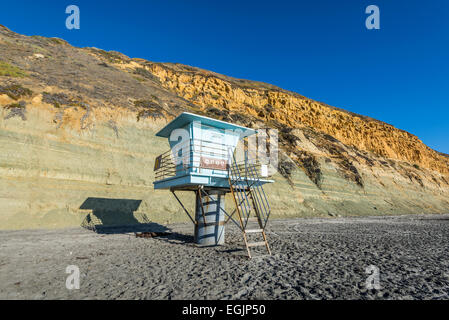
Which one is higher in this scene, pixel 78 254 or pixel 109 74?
pixel 109 74

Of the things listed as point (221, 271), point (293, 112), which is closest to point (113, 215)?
point (221, 271)

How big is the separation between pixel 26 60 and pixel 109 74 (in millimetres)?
11815

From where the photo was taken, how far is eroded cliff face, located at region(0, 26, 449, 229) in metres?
21.9

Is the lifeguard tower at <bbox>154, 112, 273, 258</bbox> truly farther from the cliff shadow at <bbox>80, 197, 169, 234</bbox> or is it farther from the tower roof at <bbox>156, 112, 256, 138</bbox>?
the cliff shadow at <bbox>80, 197, 169, 234</bbox>

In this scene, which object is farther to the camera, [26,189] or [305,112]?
[305,112]

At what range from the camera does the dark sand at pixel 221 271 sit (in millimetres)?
6039

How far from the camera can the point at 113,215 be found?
73.7 ft

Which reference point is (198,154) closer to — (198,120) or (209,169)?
(209,169)

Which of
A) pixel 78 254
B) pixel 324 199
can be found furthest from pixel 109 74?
pixel 324 199

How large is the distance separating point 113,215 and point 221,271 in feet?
59.5

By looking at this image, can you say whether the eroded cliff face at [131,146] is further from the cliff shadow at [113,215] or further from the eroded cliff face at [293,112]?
the eroded cliff face at [293,112]

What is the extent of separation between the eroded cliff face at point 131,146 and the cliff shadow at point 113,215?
0.34 ft
